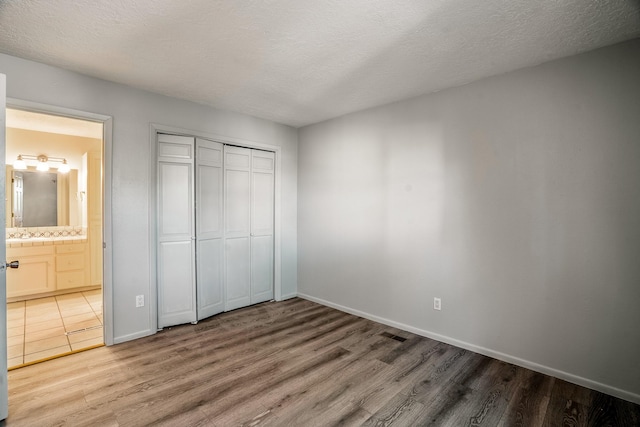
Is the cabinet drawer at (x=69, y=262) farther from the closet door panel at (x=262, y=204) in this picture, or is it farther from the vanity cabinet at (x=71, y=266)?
the closet door panel at (x=262, y=204)

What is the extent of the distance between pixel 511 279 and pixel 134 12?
10.9ft

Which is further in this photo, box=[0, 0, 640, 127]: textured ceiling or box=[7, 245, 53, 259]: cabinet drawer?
box=[7, 245, 53, 259]: cabinet drawer

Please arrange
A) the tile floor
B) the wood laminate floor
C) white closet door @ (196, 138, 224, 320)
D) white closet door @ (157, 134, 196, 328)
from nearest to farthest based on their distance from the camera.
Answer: the wood laminate floor, the tile floor, white closet door @ (157, 134, 196, 328), white closet door @ (196, 138, 224, 320)

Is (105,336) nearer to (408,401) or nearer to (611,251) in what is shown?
(408,401)

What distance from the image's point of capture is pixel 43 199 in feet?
15.8

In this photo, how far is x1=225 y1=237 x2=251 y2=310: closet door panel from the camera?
3883mm

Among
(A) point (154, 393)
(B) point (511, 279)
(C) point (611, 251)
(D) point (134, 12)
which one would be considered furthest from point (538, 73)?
(A) point (154, 393)

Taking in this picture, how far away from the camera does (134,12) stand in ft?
6.14

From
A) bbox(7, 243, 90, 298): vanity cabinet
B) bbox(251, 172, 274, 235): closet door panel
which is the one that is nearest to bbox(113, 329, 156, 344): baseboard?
bbox(251, 172, 274, 235): closet door panel

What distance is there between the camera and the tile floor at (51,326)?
2820 millimetres

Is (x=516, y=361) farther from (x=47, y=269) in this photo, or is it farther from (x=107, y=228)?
(x=47, y=269)

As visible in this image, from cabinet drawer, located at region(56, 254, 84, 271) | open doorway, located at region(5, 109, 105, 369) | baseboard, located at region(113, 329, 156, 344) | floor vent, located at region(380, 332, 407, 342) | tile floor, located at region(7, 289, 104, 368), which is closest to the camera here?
tile floor, located at region(7, 289, 104, 368)

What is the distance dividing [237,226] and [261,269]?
2.30 ft

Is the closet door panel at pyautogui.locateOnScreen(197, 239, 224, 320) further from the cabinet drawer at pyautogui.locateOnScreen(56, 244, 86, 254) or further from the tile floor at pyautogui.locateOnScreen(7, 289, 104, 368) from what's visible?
the cabinet drawer at pyautogui.locateOnScreen(56, 244, 86, 254)
